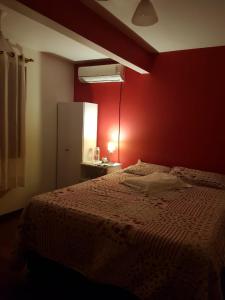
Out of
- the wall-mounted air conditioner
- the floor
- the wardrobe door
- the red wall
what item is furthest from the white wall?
the floor

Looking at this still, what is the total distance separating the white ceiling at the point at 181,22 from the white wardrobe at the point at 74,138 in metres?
1.43

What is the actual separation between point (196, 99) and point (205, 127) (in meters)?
0.40

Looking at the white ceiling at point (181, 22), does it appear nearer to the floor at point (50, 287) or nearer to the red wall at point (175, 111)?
the red wall at point (175, 111)

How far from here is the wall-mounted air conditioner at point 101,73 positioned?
3760 mm

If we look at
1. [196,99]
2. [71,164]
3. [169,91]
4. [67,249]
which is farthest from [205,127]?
[67,249]

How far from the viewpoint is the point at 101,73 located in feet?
12.7

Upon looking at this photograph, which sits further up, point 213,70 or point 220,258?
point 213,70

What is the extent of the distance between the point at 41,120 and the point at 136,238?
2.74 m

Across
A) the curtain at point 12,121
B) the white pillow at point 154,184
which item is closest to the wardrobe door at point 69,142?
the curtain at point 12,121

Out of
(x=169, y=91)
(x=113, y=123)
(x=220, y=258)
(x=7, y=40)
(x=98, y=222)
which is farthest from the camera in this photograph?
(x=113, y=123)

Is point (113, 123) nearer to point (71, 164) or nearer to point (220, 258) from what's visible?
point (71, 164)

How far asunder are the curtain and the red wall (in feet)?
4.47

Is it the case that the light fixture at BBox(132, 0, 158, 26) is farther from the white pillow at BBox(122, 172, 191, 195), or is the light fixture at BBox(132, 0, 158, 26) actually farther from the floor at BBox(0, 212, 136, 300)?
the floor at BBox(0, 212, 136, 300)

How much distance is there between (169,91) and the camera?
11.9 feet
